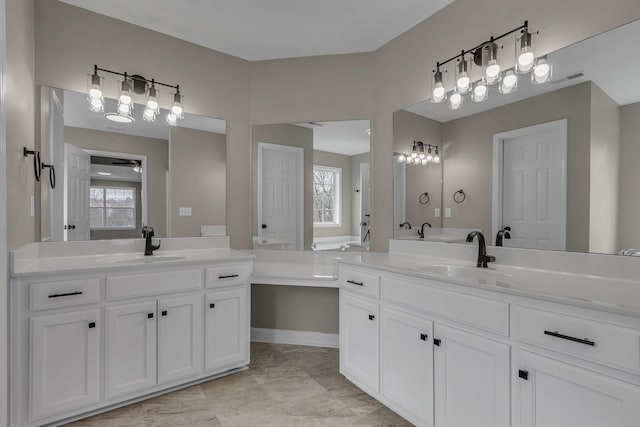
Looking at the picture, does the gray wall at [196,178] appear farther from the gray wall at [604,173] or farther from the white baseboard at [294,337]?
the gray wall at [604,173]

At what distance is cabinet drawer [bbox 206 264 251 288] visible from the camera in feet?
7.65

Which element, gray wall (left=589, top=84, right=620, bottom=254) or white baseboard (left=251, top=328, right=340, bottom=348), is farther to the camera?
white baseboard (left=251, top=328, right=340, bottom=348)

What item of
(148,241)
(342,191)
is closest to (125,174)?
(148,241)

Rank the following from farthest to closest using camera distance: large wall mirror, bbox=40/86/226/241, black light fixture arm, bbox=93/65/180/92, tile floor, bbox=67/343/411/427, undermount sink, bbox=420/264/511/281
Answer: black light fixture arm, bbox=93/65/180/92 → large wall mirror, bbox=40/86/226/241 → tile floor, bbox=67/343/411/427 → undermount sink, bbox=420/264/511/281

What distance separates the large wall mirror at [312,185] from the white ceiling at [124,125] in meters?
0.46

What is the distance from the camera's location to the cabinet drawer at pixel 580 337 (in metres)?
1.02

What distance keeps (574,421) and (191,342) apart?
6.89 feet

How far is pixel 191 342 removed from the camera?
2.24 metres

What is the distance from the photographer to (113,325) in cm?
195

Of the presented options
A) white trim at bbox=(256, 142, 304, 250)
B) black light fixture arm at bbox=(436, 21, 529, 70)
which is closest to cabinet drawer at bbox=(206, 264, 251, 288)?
white trim at bbox=(256, 142, 304, 250)

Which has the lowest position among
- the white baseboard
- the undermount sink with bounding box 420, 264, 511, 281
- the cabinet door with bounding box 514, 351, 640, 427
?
the white baseboard

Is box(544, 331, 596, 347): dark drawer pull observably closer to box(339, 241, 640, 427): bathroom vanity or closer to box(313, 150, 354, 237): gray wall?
box(339, 241, 640, 427): bathroom vanity

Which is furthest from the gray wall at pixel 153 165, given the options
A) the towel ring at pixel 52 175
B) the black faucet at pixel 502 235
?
the black faucet at pixel 502 235

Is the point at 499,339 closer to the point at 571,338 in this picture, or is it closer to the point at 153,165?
the point at 571,338
